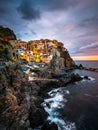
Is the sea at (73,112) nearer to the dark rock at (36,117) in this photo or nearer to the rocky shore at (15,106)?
the dark rock at (36,117)

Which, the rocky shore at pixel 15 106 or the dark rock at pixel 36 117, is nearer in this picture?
the rocky shore at pixel 15 106

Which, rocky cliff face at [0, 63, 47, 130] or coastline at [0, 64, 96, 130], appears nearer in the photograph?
rocky cliff face at [0, 63, 47, 130]

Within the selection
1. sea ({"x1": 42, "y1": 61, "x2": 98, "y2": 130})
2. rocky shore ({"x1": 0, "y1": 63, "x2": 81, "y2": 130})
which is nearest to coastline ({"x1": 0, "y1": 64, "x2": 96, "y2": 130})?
→ rocky shore ({"x1": 0, "y1": 63, "x2": 81, "y2": 130})

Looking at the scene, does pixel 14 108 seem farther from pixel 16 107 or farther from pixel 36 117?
pixel 36 117

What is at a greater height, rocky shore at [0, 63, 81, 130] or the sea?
rocky shore at [0, 63, 81, 130]

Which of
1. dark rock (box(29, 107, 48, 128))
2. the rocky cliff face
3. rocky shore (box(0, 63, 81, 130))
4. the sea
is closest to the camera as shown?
the rocky cliff face

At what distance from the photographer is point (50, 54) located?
306ft

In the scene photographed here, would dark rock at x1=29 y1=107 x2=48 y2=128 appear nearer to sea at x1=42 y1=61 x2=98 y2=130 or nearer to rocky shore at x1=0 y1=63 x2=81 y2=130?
rocky shore at x1=0 y1=63 x2=81 y2=130

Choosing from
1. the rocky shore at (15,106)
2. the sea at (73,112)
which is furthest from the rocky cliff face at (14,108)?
the sea at (73,112)

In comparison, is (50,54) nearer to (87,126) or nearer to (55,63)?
(55,63)

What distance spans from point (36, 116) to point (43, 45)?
8646cm

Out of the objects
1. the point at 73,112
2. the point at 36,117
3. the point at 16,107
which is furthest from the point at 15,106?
the point at 73,112

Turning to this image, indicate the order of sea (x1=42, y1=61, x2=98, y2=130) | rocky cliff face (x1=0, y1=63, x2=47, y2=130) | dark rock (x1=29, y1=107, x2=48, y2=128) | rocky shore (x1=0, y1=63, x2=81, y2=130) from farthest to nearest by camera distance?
sea (x1=42, y1=61, x2=98, y2=130)
dark rock (x1=29, y1=107, x2=48, y2=128)
rocky shore (x1=0, y1=63, x2=81, y2=130)
rocky cliff face (x1=0, y1=63, x2=47, y2=130)

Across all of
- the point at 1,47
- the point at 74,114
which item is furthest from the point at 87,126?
the point at 1,47
